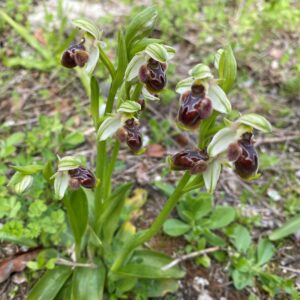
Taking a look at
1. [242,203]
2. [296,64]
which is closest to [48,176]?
[242,203]

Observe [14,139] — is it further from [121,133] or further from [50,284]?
[121,133]

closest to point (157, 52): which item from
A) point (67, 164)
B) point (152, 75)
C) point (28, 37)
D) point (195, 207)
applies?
point (152, 75)

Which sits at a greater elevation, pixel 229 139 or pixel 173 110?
pixel 229 139

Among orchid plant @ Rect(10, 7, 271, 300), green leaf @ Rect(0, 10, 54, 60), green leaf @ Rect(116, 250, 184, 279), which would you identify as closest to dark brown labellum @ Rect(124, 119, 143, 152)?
orchid plant @ Rect(10, 7, 271, 300)

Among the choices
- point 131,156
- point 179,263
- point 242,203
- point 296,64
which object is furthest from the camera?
point 296,64

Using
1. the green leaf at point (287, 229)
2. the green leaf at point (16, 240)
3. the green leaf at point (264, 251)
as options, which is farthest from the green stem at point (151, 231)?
the green leaf at point (287, 229)

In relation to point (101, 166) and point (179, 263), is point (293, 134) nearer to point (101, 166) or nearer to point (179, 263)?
point (179, 263)

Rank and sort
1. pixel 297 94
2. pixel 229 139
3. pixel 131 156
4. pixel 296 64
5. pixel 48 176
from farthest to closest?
pixel 296 64
pixel 297 94
pixel 131 156
pixel 48 176
pixel 229 139
